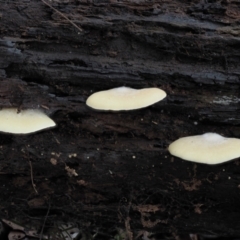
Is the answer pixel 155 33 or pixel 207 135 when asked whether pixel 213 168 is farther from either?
pixel 155 33

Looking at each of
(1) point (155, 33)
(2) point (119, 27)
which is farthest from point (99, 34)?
(1) point (155, 33)

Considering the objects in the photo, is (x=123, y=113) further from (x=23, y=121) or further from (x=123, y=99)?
(x=23, y=121)

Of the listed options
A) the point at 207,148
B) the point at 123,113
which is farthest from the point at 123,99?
the point at 207,148

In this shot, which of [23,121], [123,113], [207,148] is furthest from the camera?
[123,113]

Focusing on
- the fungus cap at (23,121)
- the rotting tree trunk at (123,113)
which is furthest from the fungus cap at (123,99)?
the fungus cap at (23,121)

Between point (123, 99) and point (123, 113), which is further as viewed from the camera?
point (123, 113)

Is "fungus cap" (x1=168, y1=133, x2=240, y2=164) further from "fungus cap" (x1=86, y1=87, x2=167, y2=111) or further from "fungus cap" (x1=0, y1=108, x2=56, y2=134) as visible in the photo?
"fungus cap" (x1=0, y1=108, x2=56, y2=134)
